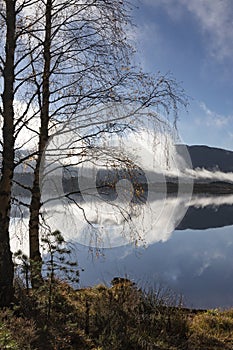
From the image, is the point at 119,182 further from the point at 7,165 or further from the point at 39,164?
the point at 7,165

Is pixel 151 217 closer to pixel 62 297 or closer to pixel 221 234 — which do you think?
pixel 62 297

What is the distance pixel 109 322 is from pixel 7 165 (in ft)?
10.1

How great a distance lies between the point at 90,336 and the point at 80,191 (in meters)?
2.95

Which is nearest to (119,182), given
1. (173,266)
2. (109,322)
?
(109,322)

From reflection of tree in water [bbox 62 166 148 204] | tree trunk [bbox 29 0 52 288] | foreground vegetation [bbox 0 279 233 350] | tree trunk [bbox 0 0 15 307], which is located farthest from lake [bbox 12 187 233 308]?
tree trunk [bbox 0 0 15 307]

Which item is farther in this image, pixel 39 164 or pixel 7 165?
pixel 39 164

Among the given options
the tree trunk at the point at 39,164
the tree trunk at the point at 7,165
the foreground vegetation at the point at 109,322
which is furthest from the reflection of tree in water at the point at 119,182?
the foreground vegetation at the point at 109,322

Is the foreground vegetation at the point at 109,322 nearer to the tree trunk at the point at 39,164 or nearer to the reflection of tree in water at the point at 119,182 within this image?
the tree trunk at the point at 39,164

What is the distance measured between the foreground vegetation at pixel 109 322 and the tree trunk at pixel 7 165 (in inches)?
15.5

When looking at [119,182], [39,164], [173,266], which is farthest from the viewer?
[173,266]

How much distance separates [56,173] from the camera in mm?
8312

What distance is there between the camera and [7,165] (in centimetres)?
636

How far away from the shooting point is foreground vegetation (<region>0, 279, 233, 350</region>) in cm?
548

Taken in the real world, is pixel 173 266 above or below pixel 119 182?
below
